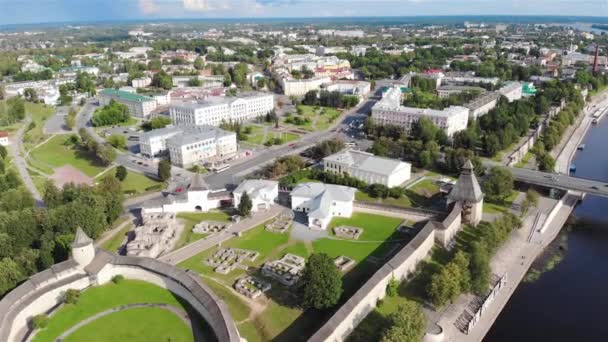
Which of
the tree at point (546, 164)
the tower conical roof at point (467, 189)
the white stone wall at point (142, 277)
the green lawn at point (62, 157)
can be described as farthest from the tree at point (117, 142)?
the tree at point (546, 164)

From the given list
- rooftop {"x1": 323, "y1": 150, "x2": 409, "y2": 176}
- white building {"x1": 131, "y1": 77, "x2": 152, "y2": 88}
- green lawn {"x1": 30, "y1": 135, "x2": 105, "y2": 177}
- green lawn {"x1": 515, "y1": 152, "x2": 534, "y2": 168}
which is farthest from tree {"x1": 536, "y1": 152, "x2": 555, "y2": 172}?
white building {"x1": 131, "y1": 77, "x2": 152, "y2": 88}

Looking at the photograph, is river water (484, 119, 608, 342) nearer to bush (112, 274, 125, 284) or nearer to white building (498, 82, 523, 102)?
bush (112, 274, 125, 284)

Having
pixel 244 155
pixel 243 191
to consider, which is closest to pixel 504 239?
pixel 243 191

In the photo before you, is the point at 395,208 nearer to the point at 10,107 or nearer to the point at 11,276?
the point at 11,276

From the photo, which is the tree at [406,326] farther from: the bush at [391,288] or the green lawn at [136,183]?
the green lawn at [136,183]

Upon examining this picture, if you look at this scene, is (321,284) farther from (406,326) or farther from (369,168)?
(369,168)

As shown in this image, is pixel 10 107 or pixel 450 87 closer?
pixel 10 107
